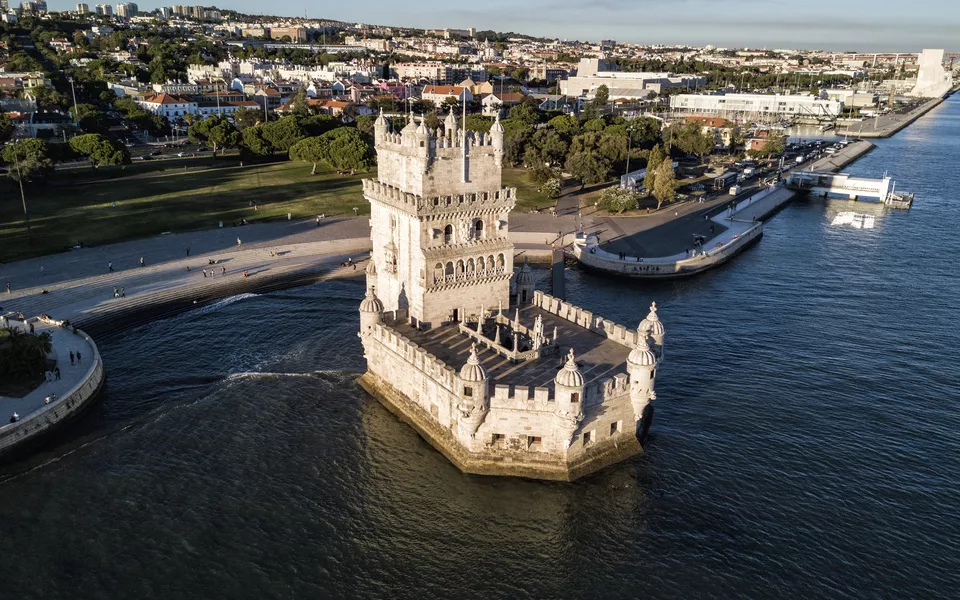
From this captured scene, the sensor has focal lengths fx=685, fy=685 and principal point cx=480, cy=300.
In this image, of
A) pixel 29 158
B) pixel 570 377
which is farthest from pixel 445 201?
pixel 29 158

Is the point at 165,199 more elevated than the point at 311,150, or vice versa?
the point at 311,150

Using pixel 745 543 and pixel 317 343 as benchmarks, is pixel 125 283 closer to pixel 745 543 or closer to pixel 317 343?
pixel 317 343

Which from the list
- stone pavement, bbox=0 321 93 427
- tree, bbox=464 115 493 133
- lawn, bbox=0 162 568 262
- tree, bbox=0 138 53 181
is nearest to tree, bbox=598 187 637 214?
lawn, bbox=0 162 568 262

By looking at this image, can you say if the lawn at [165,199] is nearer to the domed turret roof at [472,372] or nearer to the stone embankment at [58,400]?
the stone embankment at [58,400]

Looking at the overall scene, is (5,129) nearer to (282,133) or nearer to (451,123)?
(282,133)

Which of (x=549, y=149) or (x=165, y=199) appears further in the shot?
(x=549, y=149)

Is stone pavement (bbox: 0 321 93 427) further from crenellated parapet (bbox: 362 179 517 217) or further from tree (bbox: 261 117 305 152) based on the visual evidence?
tree (bbox: 261 117 305 152)

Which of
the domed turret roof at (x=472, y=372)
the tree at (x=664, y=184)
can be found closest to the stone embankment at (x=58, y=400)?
the domed turret roof at (x=472, y=372)
